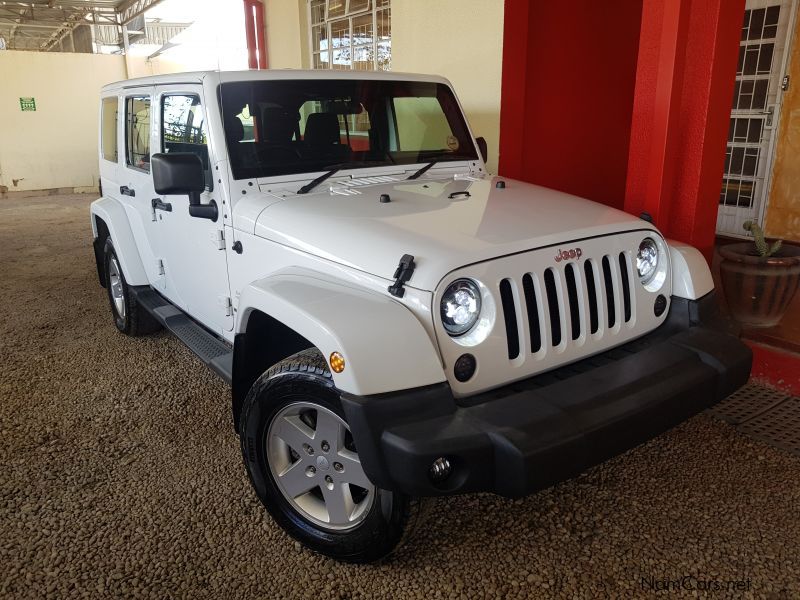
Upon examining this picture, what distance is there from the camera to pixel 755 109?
5.94m

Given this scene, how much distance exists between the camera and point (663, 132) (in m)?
3.50

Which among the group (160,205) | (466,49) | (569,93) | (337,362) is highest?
(466,49)

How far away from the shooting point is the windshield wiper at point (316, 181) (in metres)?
2.81

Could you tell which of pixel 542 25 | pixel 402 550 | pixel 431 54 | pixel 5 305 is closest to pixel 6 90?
pixel 5 305

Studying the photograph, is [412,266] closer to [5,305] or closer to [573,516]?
[573,516]

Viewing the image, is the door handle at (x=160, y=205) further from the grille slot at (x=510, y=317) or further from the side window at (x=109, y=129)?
the grille slot at (x=510, y=317)

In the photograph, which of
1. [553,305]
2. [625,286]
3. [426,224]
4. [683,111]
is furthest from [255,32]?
[553,305]

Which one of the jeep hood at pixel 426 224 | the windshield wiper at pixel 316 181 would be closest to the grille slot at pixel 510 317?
the jeep hood at pixel 426 224

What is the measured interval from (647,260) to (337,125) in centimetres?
157

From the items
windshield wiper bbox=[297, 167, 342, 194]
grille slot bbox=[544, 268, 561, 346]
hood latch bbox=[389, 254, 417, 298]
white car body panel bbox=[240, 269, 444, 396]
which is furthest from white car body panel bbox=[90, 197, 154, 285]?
grille slot bbox=[544, 268, 561, 346]

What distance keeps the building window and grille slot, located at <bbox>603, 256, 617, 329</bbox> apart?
5254 mm

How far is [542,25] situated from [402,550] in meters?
4.44

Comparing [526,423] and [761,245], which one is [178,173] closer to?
[526,423]

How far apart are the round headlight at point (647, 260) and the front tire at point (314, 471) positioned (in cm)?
125
